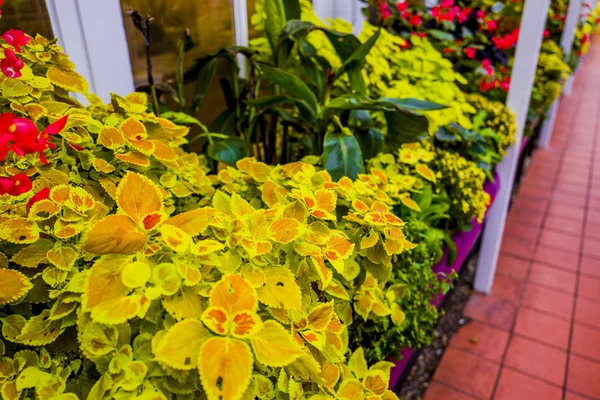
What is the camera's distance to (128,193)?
2.03 ft

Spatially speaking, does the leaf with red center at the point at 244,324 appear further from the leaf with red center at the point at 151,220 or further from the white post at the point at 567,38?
the white post at the point at 567,38

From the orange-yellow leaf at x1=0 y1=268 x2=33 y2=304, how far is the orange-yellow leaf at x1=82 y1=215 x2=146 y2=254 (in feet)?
Answer: 0.36

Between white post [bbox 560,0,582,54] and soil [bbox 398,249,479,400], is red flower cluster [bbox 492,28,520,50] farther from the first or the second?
white post [bbox 560,0,582,54]

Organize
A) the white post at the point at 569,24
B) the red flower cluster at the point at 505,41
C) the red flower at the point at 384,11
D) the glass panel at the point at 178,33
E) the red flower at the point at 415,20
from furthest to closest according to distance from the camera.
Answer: the white post at the point at 569,24, the red flower cluster at the point at 505,41, the red flower at the point at 415,20, the red flower at the point at 384,11, the glass panel at the point at 178,33

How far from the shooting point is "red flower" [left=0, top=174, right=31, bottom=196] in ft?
1.78

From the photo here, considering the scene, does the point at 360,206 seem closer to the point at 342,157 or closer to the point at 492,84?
the point at 342,157

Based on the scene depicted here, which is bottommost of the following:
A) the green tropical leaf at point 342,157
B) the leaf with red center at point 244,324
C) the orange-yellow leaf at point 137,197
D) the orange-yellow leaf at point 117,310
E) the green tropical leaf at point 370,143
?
→ the green tropical leaf at point 370,143

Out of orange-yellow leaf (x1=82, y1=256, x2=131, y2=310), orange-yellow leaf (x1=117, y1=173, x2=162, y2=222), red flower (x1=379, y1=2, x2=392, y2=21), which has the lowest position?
orange-yellow leaf (x1=82, y1=256, x2=131, y2=310)

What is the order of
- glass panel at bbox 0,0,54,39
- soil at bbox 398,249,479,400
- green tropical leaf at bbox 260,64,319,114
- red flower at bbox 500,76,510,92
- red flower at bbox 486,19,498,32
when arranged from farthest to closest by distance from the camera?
red flower at bbox 486,19,498,32, red flower at bbox 500,76,510,92, soil at bbox 398,249,479,400, green tropical leaf at bbox 260,64,319,114, glass panel at bbox 0,0,54,39

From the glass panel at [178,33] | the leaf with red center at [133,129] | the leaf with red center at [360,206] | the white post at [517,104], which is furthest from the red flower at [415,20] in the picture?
the leaf with red center at [133,129]

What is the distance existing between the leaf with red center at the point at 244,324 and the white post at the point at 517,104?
180cm

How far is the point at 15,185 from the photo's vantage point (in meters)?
0.57

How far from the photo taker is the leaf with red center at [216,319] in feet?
1.68

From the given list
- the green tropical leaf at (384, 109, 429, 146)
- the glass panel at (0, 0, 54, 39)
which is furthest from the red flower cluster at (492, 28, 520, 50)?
the glass panel at (0, 0, 54, 39)
